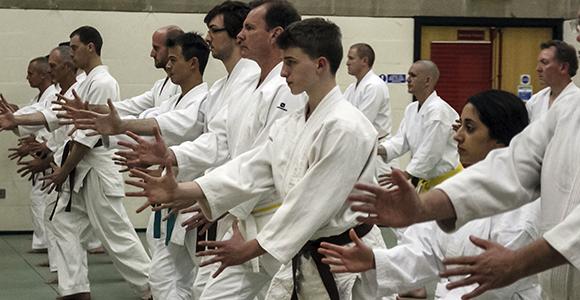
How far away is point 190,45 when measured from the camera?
20.7 feet

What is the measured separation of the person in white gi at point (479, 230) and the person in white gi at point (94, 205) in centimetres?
403

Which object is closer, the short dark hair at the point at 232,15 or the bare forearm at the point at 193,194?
the bare forearm at the point at 193,194

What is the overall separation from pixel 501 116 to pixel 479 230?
1.36ft

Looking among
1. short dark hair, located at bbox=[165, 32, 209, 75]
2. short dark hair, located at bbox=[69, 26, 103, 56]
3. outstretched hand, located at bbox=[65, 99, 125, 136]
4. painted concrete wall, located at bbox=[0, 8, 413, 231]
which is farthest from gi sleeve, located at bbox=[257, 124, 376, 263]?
painted concrete wall, located at bbox=[0, 8, 413, 231]

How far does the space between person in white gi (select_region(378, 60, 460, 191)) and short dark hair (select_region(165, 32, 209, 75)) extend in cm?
197

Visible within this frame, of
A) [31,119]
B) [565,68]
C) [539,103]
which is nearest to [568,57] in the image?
[565,68]

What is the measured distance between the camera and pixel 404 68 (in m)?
11.6

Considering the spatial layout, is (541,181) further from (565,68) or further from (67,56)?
(67,56)

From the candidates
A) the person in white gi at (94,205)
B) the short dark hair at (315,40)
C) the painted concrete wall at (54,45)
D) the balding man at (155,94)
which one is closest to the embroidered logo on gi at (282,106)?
the short dark hair at (315,40)

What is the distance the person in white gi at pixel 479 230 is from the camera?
11.9ft

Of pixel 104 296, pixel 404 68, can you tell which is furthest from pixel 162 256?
pixel 404 68

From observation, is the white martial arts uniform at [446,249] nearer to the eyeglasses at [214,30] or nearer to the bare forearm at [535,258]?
the bare forearm at [535,258]

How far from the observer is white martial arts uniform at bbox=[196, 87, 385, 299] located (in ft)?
12.9

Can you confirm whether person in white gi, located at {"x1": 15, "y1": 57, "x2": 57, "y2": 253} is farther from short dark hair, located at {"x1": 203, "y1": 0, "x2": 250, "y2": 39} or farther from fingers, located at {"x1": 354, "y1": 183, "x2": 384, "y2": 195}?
fingers, located at {"x1": 354, "y1": 183, "x2": 384, "y2": 195}
